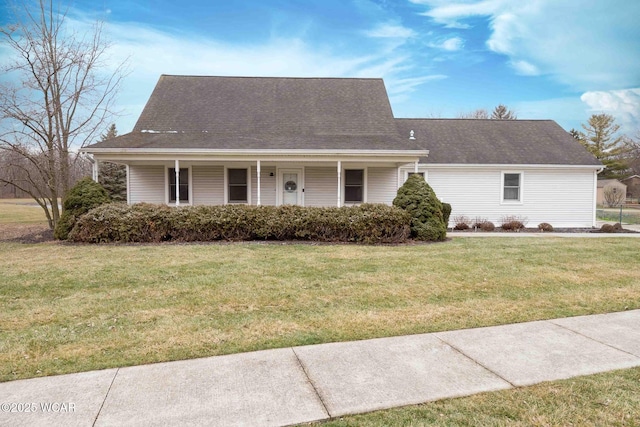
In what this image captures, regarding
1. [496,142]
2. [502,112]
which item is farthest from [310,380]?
[502,112]

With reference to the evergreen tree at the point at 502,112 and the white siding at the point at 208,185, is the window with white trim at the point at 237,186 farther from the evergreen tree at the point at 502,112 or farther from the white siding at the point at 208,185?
the evergreen tree at the point at 502,112

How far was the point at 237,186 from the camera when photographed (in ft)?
50.2

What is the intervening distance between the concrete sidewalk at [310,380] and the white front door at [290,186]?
11.7 m

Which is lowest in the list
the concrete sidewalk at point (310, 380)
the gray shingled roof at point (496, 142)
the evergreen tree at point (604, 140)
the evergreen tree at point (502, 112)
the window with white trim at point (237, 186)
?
the concrete sidewalk at point (310, 380)

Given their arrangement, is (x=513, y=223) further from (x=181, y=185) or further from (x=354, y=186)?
(x=181, y=185)

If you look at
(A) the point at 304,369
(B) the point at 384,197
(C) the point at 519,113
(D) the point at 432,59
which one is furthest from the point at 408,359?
(C) the point at 519,113

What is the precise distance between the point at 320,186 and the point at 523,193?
28.5ft

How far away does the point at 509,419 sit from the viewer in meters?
2.50

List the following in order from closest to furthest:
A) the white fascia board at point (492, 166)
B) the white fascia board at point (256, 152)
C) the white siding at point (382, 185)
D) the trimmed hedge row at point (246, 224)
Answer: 1. the trimmed hedge row at point (246, 224)
2. the white fascia board at point (256, 152)
3. the white siding at point (382, 185)
4. the white fascia board at point (492, 166)

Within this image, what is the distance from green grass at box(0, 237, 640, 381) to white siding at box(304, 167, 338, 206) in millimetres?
6251

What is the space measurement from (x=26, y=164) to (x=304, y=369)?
48.9ft

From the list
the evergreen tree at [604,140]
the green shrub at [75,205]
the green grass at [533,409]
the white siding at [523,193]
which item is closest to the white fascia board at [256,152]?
the green shrub at [75,205]

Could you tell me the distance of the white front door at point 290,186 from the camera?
15.3m

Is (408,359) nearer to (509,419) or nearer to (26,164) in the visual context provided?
(509,419)
